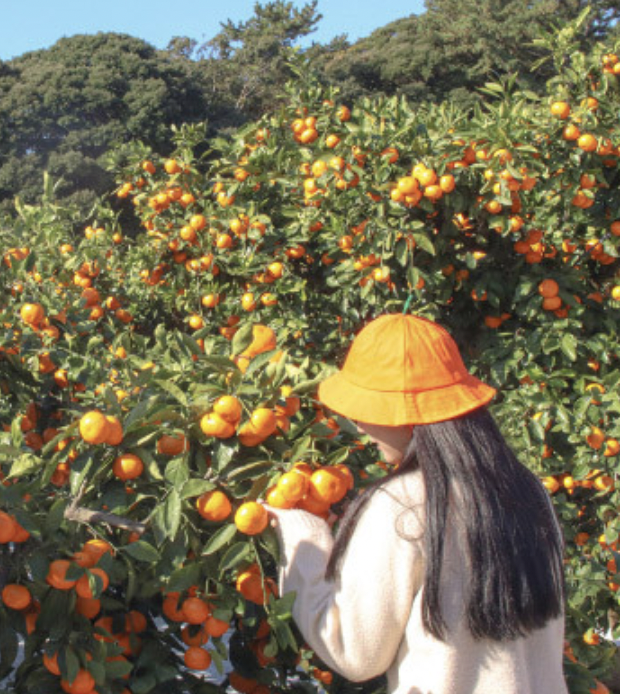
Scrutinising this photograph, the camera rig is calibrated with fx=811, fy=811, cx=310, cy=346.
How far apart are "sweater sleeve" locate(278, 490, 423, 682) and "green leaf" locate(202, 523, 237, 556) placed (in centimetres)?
11

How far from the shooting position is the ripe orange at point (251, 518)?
3.84 ft

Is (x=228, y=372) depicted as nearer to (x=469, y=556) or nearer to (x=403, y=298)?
(x=469, y=556)

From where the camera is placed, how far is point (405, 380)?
1145mm

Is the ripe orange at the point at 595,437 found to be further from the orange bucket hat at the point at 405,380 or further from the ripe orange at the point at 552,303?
the orange bucket hat at the point at 405,380

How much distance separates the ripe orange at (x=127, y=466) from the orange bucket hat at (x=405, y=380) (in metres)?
0.32

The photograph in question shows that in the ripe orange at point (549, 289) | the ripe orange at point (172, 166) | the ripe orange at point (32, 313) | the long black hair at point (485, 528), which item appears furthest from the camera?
the ripe orange at point (172, 166)

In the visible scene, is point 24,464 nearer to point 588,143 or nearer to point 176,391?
point 176,391

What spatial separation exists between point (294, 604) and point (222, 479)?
0.72ft

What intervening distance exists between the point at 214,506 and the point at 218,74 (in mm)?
18024

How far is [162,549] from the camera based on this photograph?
122 centimetres

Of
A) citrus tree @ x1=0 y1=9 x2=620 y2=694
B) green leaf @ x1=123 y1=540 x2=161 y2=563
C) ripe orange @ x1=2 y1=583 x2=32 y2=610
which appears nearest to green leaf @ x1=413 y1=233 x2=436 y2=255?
citrus tree @ x1=0 y1=9 x2=620 y2=694

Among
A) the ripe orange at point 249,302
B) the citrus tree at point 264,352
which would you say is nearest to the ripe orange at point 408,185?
the citrus tree at point 264,352

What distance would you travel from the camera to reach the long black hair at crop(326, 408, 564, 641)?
1065 mm

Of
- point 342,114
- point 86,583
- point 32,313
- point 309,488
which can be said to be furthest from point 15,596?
point 342,114
